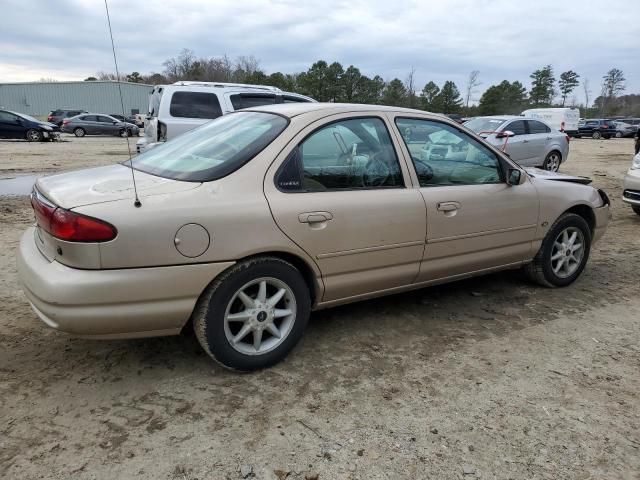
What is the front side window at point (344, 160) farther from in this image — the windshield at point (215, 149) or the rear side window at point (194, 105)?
the rear side window at point (194, 105)

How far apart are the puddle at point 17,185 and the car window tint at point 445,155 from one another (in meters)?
7.54

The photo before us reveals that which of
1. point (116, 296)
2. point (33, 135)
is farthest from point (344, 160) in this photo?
point (33, 135)

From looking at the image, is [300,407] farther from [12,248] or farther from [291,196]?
[12,248]

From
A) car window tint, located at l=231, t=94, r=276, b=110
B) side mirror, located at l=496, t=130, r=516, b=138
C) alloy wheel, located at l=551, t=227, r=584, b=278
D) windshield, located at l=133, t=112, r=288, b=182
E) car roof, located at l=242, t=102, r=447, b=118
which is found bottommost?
alloy wheel, located at l=551, t=227, r=584, b=278

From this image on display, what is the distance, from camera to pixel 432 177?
366 cm

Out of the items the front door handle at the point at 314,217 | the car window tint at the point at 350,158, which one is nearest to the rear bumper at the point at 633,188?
the car window tint at the point at 350,158

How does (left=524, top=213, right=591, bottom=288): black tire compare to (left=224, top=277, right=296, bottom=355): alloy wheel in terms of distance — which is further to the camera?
(left=524, top=213, right=591, bottom=288): black tire

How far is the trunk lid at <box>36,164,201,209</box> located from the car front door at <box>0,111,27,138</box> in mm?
23120

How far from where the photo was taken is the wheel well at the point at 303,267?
299 centimetres

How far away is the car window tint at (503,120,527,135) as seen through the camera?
40.6ft

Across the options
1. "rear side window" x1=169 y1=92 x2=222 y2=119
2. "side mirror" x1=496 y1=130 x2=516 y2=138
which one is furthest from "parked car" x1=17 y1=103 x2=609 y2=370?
"side mirror" x1=496 y1=130 x2=516 y2=138

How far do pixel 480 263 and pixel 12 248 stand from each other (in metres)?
4.70

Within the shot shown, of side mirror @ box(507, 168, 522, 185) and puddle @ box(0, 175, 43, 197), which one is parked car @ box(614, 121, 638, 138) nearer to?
puddle @ box(0, 175, 43, 197)

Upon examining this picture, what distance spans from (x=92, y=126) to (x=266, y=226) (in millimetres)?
30898
